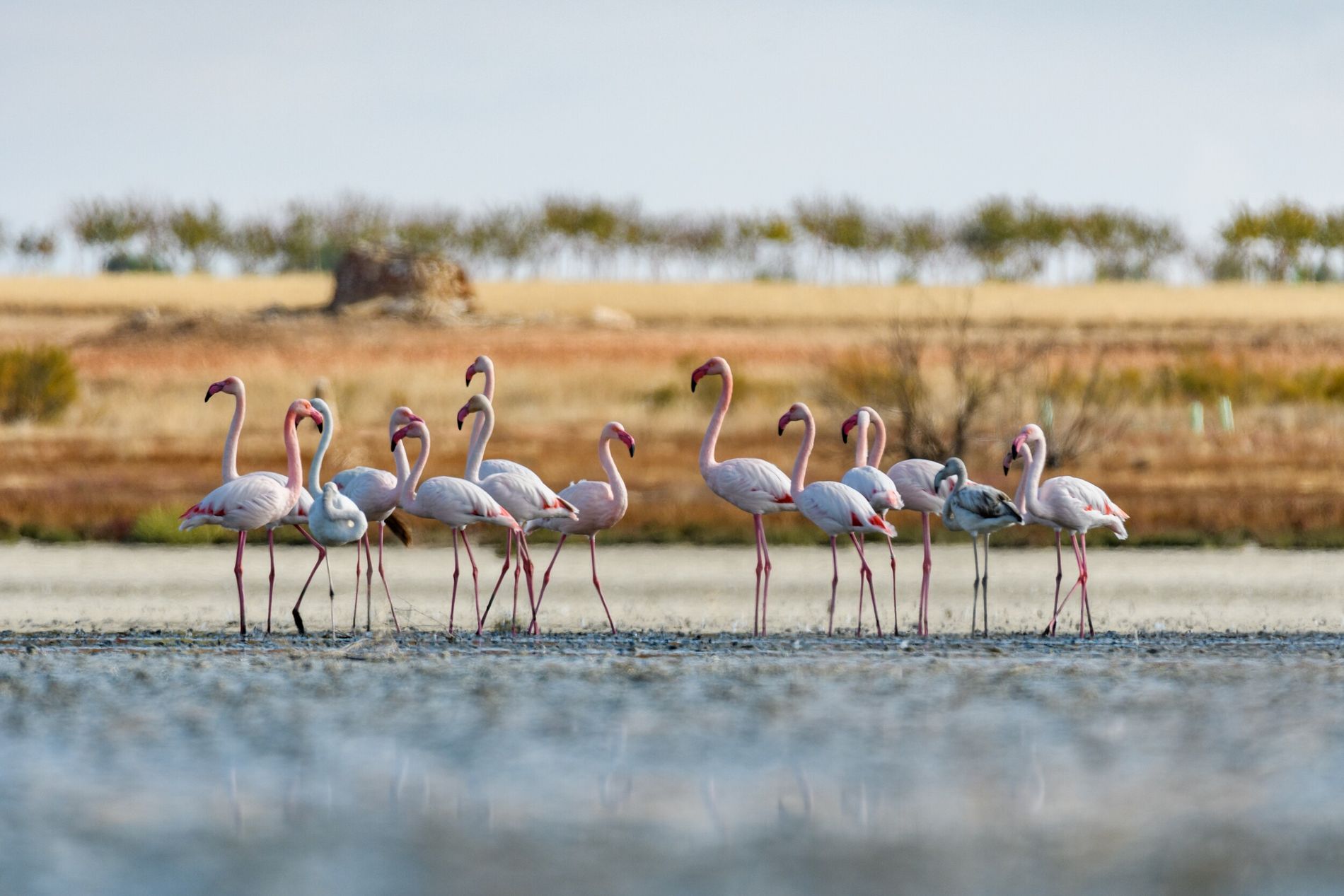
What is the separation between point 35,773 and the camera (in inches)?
359

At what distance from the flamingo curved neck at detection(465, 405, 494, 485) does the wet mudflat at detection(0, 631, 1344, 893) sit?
1.33 metres

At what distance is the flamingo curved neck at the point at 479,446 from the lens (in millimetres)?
14211

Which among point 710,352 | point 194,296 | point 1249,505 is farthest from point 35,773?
point 194,296

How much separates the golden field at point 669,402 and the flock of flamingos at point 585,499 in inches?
222

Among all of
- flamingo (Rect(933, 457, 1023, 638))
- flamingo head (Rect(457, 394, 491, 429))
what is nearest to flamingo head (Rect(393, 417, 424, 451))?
flamingo head (Rect(457, 394, 491, 429))

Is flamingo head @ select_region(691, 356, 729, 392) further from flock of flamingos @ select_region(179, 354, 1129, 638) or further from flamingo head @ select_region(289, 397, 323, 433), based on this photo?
flamingo head @ select_region(289, 397, 323, 433)

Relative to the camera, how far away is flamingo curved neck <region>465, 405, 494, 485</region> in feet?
46.6

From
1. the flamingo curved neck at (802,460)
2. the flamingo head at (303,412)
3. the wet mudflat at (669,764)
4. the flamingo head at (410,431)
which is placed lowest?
the wet mudflat at (669,764)

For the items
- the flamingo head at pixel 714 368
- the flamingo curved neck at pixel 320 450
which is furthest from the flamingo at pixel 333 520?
Result: the flamingo head at pixel 714 368

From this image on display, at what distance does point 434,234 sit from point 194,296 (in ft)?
71.5

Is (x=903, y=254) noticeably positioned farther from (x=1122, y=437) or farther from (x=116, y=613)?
(x=116, y=613)

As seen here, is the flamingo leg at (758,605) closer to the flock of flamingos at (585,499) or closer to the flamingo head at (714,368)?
the flock of flamingos at (585,499)

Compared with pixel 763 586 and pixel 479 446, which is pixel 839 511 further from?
pixel 763 586

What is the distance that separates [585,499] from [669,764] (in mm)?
4950
